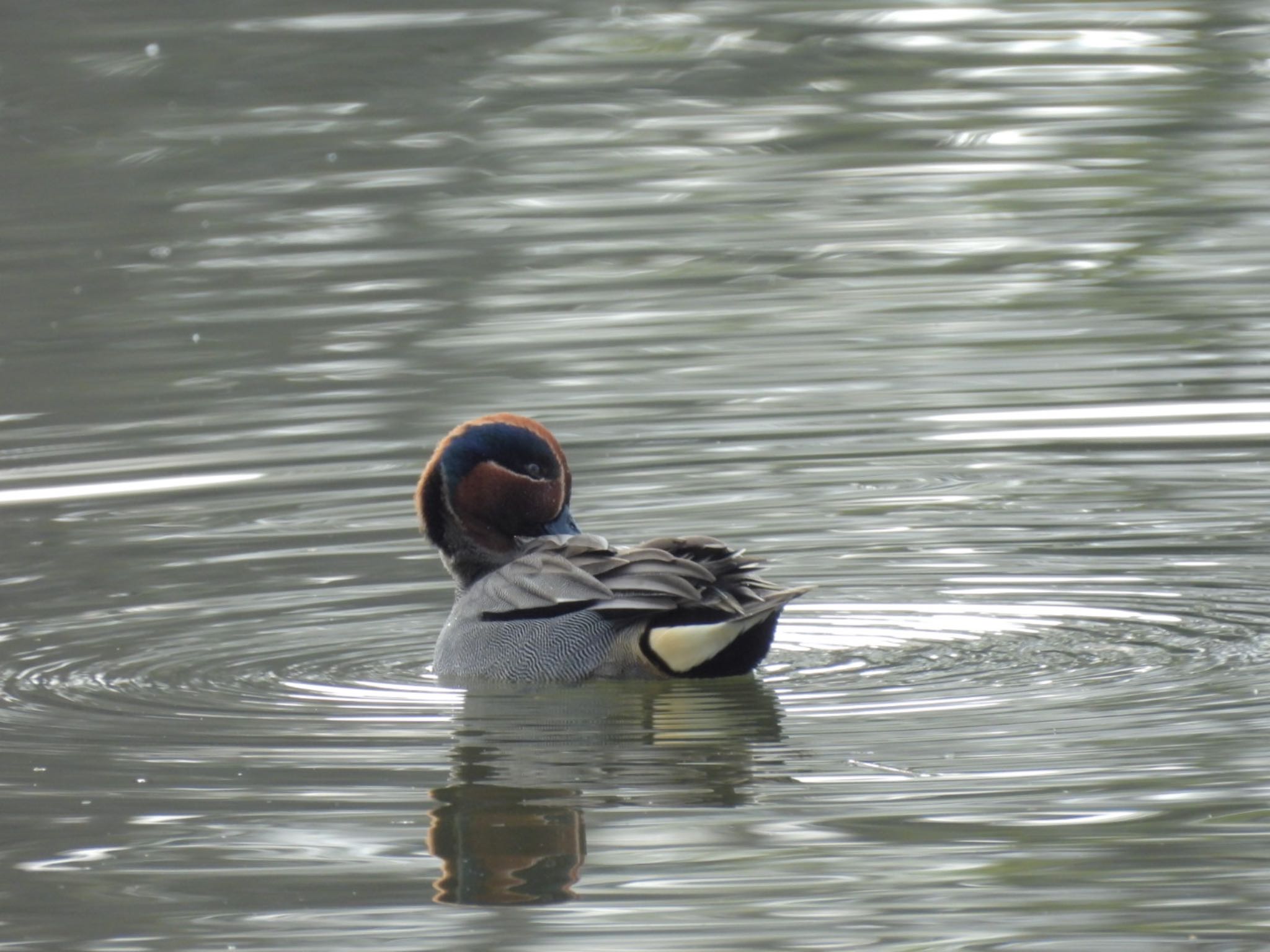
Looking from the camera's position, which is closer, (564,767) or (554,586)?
(564,767)

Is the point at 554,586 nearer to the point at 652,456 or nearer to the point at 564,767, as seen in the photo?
the point at 564,767

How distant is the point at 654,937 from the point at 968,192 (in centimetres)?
1088

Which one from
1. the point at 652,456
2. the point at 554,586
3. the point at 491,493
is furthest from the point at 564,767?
the point at 652,456

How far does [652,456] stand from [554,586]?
2.83 meters

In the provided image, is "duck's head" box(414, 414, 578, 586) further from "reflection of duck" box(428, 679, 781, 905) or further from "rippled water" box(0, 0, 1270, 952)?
"reflection of duck" box(428, 679, 781, 905)

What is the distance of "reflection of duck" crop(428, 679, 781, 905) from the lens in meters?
6.14

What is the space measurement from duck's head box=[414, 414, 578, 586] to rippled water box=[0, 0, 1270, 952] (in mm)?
419

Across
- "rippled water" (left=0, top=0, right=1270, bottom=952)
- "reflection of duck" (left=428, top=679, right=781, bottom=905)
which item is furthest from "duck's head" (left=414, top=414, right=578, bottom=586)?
"reflection of duck" (left=428, top=679, right=781, bottom=905)

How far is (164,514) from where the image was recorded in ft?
33.6

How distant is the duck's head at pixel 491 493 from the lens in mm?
8430

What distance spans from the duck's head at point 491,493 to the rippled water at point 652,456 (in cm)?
42

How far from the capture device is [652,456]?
10648 millimetres

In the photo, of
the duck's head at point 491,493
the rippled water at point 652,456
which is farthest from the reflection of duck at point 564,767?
the duck's head at point 491,493

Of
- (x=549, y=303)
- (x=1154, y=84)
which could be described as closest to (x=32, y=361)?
(x=549, y=303)
